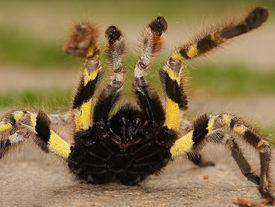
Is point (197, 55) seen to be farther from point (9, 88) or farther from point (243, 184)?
point (9, 88)

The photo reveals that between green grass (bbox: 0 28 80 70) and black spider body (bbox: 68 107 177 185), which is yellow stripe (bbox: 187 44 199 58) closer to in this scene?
black spider body (bbox: 68 107 177 185)

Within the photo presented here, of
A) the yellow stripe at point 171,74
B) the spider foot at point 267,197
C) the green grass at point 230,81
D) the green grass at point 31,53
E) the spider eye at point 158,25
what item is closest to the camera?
the spider foot at point 267,197

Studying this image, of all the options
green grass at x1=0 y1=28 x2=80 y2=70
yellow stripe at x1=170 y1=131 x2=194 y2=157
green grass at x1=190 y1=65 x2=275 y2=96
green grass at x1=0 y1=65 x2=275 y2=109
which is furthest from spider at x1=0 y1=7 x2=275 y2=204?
green grass at x1=0 y1=28 x2=80 y2=70

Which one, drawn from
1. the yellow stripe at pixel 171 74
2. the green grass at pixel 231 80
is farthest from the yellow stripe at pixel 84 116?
the green grass at pixel 231 80

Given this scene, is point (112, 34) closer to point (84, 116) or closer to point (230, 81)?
point (84, 116)

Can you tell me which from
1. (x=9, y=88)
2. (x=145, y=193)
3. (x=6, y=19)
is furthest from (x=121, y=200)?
(x=6, y=19)

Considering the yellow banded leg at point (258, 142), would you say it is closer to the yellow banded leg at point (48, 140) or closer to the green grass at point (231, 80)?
the yellow banded leg at point (48, 140)

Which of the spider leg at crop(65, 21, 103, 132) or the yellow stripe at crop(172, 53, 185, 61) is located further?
the yellow stripe at crop(172, 53, 185, 61)
